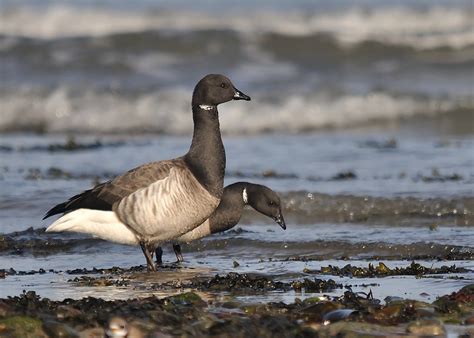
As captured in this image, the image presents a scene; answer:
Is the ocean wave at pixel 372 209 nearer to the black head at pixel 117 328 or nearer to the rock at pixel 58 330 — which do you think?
the black head at pixel 117 328

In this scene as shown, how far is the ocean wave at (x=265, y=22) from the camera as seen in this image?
25.6 m

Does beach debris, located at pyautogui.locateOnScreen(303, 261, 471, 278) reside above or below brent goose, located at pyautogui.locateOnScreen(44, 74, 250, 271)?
below

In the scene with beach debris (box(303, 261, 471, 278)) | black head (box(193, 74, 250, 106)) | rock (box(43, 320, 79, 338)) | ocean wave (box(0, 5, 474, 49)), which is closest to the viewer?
rock (box(43, 320, 79, 338))

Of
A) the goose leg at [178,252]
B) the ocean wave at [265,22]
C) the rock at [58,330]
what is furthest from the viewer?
the ocean wave at [265,22]

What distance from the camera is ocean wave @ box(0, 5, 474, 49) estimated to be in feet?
84.1

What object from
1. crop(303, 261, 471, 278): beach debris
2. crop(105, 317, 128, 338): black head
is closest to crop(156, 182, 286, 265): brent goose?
crop(303, 261, 471, 278): beach debris

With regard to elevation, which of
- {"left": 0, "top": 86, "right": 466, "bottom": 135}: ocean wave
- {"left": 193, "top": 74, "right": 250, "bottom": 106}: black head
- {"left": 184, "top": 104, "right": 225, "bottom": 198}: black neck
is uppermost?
{"left": 0, "top": 86, "right": 466, "bottom": 135}: ocean wave

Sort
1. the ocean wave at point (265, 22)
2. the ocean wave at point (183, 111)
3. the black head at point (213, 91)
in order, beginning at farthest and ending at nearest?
1. the ocean wave at point (265, 22)
2. the ocean wave at point (183, 111)
3. the black head at point (213, 91)

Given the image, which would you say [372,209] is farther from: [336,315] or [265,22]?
[265,22]

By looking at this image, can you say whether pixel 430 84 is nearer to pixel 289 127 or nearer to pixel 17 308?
pixel 289 127

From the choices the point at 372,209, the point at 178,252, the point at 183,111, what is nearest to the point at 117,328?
the point at 178,252

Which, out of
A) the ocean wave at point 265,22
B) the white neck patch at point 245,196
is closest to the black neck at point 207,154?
the white neck patch at point 245,196

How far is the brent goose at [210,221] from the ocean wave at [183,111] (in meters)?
9.38

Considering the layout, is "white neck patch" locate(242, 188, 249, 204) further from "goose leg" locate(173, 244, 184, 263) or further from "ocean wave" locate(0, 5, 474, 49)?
"ocean wave" locate(0, 5, 474, 49)
